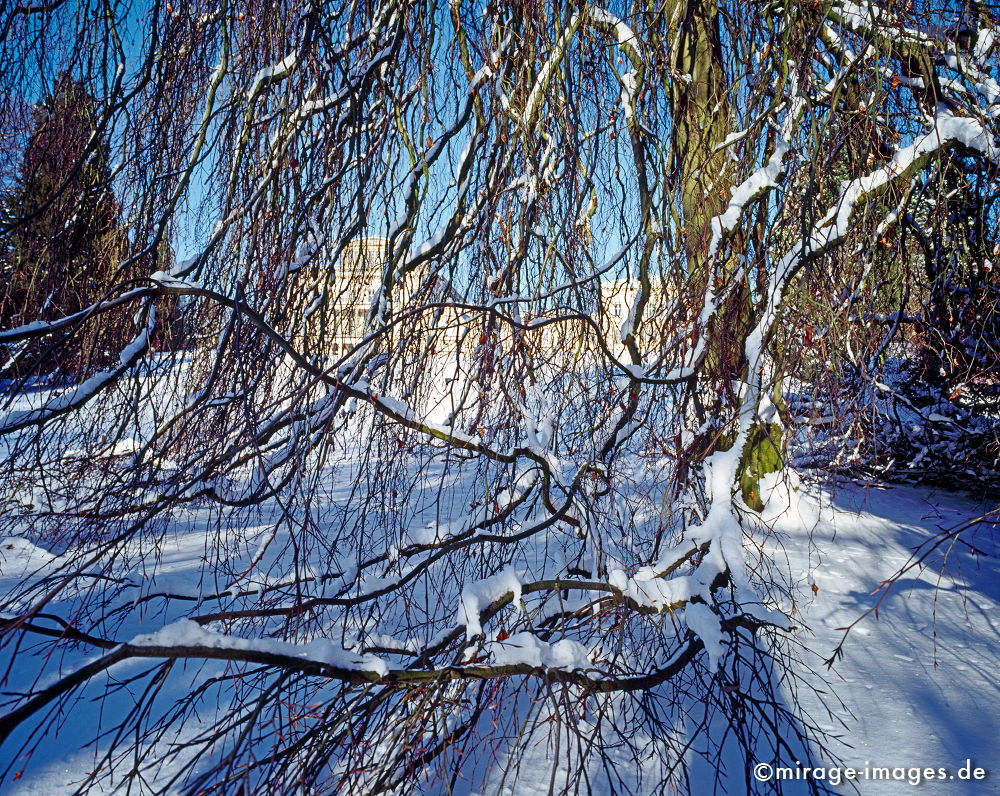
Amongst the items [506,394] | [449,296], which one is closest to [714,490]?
[506,394]

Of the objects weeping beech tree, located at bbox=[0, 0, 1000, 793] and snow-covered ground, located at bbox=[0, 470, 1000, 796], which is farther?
snow-covered ground, located at bbox=[0, 470, 1000, 796]

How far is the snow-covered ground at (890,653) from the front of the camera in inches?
81.7

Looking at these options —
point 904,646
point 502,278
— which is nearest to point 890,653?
point 904,646

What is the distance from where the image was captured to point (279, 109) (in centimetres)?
210

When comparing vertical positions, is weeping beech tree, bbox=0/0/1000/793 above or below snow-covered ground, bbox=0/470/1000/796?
above

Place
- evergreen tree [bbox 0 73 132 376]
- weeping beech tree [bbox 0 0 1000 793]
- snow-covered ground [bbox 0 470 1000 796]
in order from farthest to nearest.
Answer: evergreen tree [bbox 0 73 132 376] < snow-covered ground [bbox 0 470 1000 796] < weeping beech tree [bbox 0 0 1000 793]

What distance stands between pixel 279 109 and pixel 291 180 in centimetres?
23

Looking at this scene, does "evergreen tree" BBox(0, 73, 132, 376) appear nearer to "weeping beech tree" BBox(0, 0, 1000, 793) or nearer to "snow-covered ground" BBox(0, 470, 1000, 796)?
"weeping beech tree" BBox(0, 0, 1000, 793)

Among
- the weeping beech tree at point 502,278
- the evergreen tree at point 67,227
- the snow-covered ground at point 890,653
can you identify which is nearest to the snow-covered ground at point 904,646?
the snow-covered ground at point 890,653

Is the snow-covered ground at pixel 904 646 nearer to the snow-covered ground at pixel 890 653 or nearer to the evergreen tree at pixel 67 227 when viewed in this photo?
the snow-covered ground at pixel 890 653

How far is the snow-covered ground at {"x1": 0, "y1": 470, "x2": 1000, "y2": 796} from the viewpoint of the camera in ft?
6.81

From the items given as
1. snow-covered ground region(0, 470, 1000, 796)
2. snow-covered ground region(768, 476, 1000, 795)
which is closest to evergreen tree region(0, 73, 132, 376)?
snow-covered ground region(0, 470, 1000, 796)

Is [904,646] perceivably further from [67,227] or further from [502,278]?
[67,227]

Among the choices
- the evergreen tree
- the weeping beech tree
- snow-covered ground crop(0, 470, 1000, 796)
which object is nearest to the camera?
the weeping beech tree
